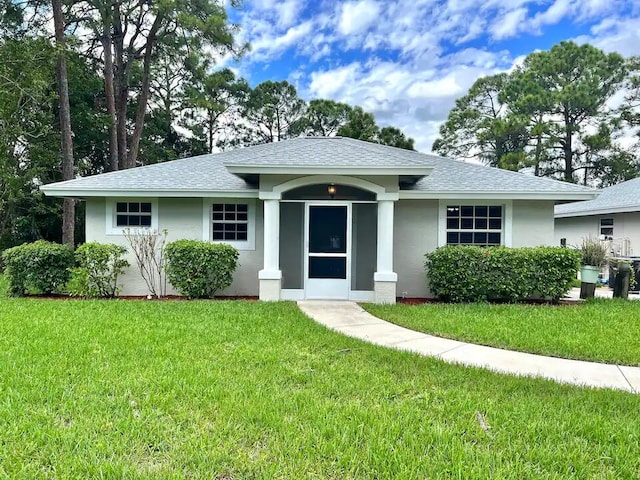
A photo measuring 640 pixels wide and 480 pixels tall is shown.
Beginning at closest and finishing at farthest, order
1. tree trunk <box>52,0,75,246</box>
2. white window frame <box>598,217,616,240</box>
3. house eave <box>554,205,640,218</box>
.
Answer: house eave <box>554,205,640,218</box>
tree trunk <box>52,0,75,246</box>
white window frame <box>598,217,616,240</box>

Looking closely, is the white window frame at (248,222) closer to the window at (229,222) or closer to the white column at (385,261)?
the window at (229,222)

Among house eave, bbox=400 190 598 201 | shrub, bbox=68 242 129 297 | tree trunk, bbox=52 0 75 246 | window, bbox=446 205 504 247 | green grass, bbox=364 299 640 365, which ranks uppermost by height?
tree trunk, bbox=52 0 75 246

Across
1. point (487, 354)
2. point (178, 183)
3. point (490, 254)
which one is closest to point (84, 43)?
point (178, 183)

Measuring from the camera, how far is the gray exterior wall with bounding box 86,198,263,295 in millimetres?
10211

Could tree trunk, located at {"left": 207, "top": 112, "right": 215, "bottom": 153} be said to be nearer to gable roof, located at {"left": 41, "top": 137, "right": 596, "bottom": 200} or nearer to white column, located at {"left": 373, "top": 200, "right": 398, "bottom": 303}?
gable roof, located at {"left": 41, "top": 137, "right": 596, "bottom": 200}

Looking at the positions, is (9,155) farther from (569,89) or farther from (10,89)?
(569,89)

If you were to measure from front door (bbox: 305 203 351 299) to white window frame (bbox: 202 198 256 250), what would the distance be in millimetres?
1626

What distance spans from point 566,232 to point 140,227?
773 inches

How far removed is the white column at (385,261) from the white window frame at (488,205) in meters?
1.80

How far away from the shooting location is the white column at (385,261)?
9094 millimetres

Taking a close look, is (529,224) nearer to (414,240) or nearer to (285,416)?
(414,240)

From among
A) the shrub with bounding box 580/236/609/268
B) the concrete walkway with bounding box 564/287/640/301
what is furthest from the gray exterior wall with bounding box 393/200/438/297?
the shrub with bounding box 580/236/609/268

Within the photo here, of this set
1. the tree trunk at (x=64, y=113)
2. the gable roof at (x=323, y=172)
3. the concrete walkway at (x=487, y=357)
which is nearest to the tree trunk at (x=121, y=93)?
the tree trunk at (x=64, y=113)

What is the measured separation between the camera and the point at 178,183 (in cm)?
1007
